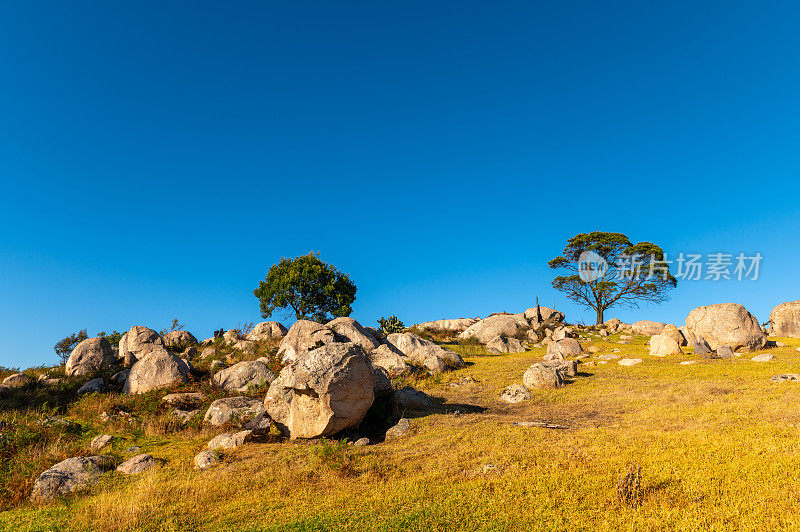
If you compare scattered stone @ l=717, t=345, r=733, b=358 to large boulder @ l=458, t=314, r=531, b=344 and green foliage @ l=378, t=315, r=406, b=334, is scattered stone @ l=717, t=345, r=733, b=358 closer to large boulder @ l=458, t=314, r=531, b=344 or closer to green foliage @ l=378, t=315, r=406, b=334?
large boulder @ l=458, t=314, r=531, b=344

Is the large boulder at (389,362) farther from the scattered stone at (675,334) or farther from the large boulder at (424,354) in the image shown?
the scattered stone at (675,334)

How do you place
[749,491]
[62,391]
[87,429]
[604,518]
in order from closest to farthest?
1. [604,518]
2. [749,491]
3. [87,429]
4. [62,391]

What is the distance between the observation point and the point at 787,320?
3444cm

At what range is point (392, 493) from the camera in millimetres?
8711

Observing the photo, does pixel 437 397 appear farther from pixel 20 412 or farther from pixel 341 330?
pixel 20 412

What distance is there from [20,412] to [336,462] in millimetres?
17279

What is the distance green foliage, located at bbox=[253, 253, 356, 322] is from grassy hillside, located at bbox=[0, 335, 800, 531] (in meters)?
37.4

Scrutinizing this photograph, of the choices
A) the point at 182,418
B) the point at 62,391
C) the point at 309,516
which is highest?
the point at 62,391

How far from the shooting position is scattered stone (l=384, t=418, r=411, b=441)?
44.1 ft

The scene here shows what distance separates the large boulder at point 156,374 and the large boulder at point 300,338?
227 inches

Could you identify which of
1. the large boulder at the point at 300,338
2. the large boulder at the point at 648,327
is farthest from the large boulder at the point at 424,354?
the large boulder at the point at 648,327

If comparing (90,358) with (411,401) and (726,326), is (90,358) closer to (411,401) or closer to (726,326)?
(411,401)

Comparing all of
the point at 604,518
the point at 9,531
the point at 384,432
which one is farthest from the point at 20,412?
the point at 604,518

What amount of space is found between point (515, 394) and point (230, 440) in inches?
443
